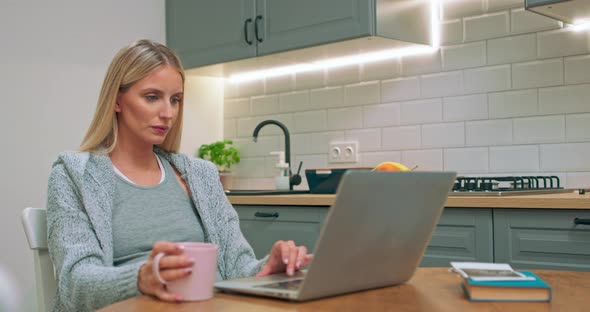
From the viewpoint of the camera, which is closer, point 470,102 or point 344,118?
point 470,102

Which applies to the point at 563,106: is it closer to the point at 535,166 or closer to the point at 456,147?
the point at 535,166

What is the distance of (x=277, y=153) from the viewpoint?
11.8 feet

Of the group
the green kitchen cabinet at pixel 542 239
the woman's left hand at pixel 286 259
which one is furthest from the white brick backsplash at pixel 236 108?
the woman's left hand at pixel 286 259

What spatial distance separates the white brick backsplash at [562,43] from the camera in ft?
9.17

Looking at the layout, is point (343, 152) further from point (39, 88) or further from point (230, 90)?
point (39, 88)

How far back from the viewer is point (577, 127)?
2.81 meters

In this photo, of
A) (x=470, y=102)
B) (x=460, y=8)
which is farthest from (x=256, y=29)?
(x=470, y=102)

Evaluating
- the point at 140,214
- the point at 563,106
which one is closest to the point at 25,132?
the point at 140,214

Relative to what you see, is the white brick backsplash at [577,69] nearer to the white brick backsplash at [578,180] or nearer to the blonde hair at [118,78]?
the white brick backsplash at [578,180]

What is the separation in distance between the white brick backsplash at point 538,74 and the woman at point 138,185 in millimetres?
1510

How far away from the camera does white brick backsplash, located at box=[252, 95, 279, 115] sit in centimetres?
386

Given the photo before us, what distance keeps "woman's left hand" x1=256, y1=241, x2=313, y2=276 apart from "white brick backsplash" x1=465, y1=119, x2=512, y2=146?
176 centimetres

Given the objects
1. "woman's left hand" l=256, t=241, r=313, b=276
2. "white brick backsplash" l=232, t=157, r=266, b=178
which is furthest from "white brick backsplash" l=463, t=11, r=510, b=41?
"woman's left hand" l=256, t=241, r=313, b=276

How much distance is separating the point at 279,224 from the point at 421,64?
948mm
